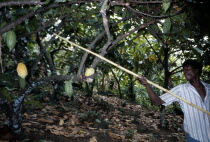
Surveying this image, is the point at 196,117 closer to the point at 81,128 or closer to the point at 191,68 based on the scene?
the point at 191,68

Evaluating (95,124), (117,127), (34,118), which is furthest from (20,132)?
(117,127)

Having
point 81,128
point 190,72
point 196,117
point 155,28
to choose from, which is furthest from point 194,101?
point 81,128

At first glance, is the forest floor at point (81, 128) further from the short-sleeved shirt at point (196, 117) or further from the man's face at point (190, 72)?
the man's face at point (190, 72)

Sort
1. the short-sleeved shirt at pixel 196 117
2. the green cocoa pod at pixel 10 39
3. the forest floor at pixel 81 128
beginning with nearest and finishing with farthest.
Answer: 1. the green cocoa pod at pixel 10 39
2. the short-sleeved shirt at pixel 196 117
3. the forest floor at pixel 81 128

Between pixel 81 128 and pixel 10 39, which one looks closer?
pixel 10 39

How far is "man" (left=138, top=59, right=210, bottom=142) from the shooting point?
180cm

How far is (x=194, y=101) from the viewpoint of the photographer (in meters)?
1.86

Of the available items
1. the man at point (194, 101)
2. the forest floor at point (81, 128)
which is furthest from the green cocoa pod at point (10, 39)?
the man at point (194, 101)

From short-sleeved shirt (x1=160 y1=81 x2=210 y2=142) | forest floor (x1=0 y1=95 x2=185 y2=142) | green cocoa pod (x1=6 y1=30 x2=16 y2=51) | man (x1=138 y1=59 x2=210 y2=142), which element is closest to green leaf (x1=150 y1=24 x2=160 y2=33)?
man (x1=138 y1=59 x2=210 y2=142)

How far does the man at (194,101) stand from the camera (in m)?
1.80

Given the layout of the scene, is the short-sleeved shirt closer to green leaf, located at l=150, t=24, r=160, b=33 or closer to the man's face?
the man's face

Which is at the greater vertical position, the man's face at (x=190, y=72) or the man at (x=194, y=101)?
the man's face at (x=190, y=72)

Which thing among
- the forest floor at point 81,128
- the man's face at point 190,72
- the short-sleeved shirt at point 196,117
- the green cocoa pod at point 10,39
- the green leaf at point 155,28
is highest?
the green leaf at point 155,28

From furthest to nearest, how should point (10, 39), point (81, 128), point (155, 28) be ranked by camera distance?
point (81, 128) → point (155, 28) → point (10, 39)
